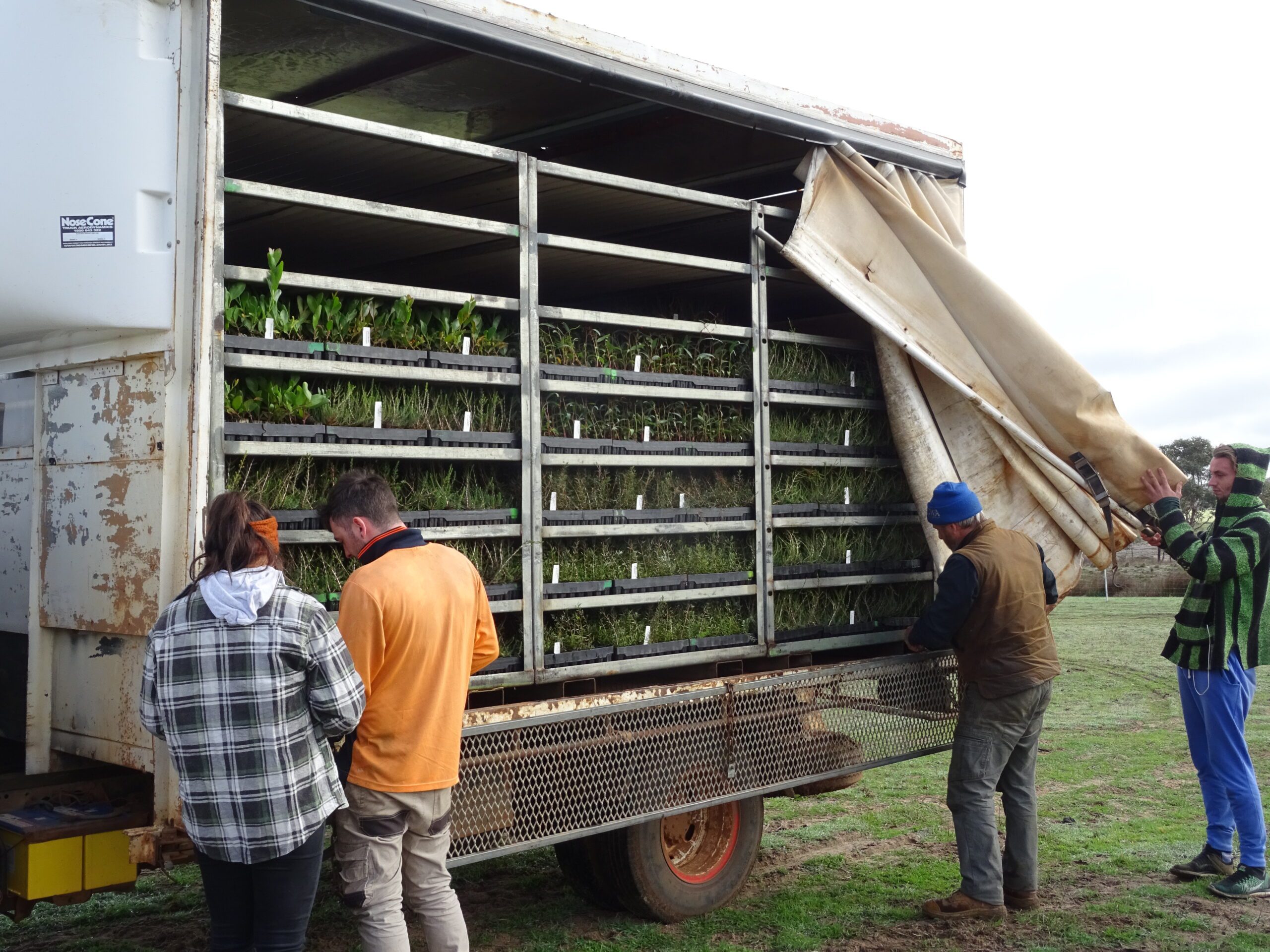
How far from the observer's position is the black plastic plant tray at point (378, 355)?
13.5 feet

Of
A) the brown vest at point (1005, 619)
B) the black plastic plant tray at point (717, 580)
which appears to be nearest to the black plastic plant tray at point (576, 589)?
the black plastic plant tray at point (717, 580)

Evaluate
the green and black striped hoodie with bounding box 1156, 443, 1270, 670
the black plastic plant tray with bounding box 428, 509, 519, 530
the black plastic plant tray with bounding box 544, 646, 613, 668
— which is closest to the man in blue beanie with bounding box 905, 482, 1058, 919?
the green and black striped hoodie with bounding box 1156, 443, 1270, 670

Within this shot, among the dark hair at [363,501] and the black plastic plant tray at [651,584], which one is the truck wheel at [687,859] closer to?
the black plastic plant tray at [651,584]

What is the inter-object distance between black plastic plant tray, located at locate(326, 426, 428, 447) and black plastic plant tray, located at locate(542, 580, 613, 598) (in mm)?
769

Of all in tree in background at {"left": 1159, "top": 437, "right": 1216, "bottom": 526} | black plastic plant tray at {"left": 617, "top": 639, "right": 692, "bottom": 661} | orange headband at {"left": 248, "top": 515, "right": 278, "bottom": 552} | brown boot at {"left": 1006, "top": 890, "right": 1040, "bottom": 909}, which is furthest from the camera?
tree in background at {"left": 1159, "top": 437, "right": 1216, "bottom": 526}

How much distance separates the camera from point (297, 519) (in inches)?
159

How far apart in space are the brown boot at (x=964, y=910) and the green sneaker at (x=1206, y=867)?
3.79ft

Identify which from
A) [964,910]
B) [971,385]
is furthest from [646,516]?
[964,910]

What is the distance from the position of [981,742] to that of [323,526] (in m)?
3.20

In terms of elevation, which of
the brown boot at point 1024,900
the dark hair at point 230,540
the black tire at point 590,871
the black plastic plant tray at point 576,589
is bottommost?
the brown boot at point 1024,900

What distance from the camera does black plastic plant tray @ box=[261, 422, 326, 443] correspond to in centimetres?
391

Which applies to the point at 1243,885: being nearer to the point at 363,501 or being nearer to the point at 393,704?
the point at 393,704

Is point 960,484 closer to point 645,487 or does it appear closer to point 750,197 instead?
point 645,487

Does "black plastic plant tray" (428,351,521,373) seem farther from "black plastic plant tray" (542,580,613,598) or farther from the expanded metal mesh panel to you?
the expanded metal mesh panel
